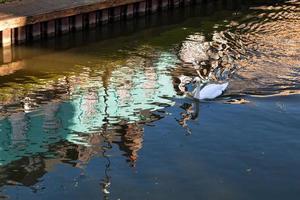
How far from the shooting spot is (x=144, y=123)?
48.8ft

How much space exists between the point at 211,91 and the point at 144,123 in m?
2.45

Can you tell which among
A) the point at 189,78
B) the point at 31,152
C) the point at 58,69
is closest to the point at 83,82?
the point at 58,69

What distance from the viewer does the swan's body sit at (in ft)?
53.3

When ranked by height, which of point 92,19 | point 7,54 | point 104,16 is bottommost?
point 7,54

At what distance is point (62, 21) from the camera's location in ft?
79.5

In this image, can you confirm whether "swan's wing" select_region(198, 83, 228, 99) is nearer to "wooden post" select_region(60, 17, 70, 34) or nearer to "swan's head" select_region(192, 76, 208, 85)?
"swan's head" select_region(192, 76, 208, 85)

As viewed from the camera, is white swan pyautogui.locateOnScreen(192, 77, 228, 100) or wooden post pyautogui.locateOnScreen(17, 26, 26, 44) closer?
white swan pyautogui.locateOnScreen(192, 77, 228, 100)

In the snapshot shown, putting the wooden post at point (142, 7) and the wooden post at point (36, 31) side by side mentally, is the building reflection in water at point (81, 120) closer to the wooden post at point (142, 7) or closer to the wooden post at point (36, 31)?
the wooden post at point (36, 31)

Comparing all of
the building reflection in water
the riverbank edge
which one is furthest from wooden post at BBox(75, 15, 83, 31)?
the building reflection in water

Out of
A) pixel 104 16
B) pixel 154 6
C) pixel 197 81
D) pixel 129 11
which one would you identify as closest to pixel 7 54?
pixel 104 16

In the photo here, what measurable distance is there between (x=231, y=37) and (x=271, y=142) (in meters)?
12.0

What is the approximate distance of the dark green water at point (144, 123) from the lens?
11719 mm

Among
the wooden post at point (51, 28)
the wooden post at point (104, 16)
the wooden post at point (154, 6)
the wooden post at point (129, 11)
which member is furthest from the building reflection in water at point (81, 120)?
the wooden post at point (154, 6)

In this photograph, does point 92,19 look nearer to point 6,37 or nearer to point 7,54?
point 6,37
